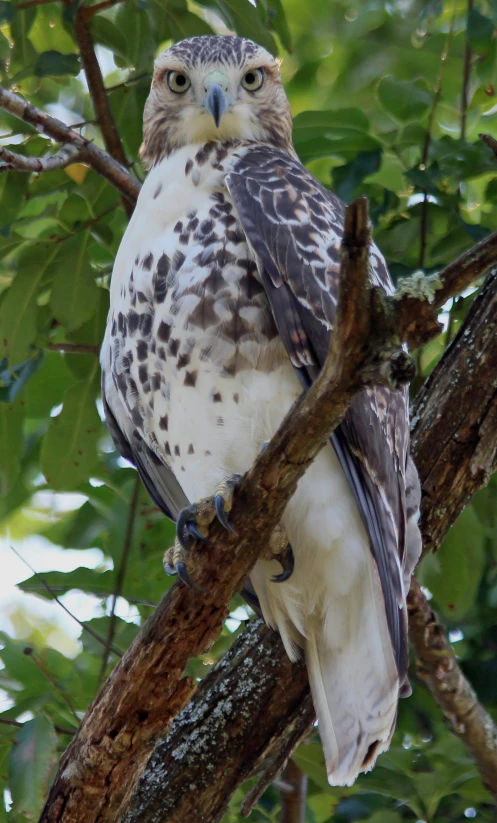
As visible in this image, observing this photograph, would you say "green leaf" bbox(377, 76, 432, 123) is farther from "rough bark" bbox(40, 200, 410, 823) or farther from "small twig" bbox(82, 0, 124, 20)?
"rough bark" bbox(40, 200, 410, 823)

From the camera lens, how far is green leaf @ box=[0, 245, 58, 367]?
3.42m

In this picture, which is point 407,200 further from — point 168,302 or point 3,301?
point 3,301

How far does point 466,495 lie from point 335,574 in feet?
1.69

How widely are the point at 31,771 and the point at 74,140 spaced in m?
1.89

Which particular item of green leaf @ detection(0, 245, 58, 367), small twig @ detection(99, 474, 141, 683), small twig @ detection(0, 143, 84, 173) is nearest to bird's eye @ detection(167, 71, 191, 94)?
small twig @ detection(0, 143, 84, 173)

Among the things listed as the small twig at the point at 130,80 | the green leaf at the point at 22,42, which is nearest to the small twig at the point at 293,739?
the small twig at the point at 130,80

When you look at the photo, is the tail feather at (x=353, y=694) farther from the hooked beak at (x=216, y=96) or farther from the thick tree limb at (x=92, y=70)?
the thick tree limb at (x=92, y=70)

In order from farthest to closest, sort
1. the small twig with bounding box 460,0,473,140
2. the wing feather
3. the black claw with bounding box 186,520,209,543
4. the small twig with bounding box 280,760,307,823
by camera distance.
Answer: the small twig with bounding box 460,0,473,140 < the small twig with bounding box 280,760,307,823 < the wing feather < the black claw with bounding box 186,520,209,543

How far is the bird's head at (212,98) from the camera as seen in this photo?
349 cm

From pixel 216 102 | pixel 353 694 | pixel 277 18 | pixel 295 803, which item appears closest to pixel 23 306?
pixel 216 102

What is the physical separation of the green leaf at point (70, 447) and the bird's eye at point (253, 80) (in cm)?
123

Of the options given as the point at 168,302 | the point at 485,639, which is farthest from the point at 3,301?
the point at 485,639

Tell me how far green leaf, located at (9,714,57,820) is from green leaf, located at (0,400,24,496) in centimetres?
98

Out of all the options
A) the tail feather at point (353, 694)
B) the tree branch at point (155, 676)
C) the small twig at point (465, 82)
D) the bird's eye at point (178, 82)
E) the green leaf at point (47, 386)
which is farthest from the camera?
the green leaf at point (47, 386)
